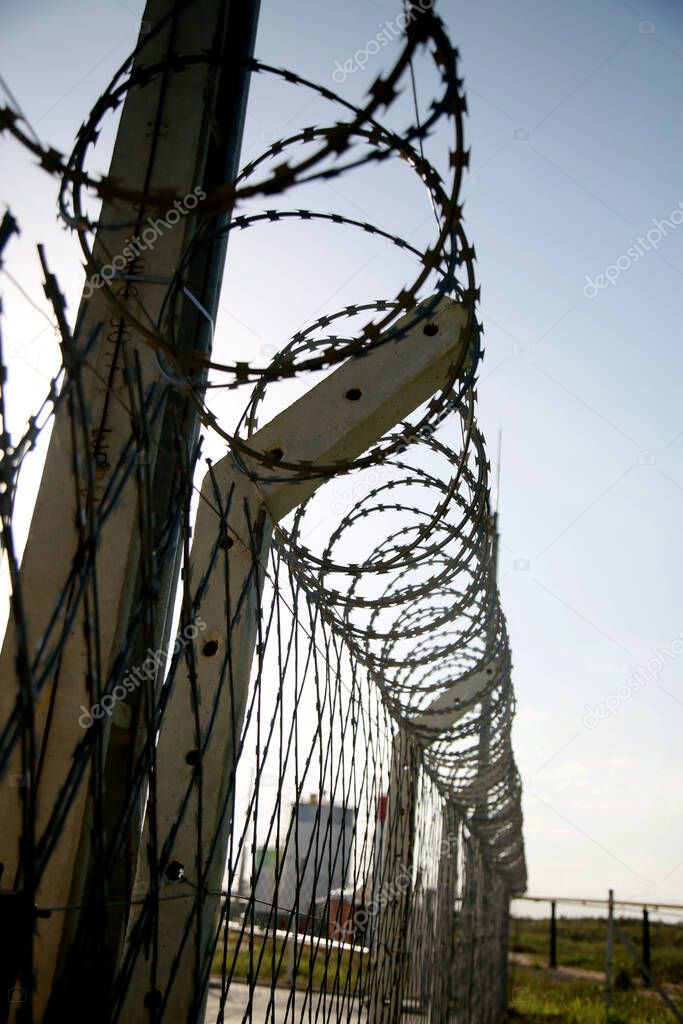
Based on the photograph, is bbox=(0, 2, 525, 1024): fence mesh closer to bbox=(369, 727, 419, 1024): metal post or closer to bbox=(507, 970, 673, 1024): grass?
bbox=(369, 727, 419, 1024): metal post

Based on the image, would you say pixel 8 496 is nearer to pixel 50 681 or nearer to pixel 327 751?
pixel 50 681

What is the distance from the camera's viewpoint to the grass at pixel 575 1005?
46.4 ft

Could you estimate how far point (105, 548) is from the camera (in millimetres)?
2307

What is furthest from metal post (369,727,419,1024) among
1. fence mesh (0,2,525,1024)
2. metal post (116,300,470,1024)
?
metal post (116,300,470,1024)

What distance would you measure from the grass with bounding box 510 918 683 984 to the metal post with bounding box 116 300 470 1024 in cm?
2207

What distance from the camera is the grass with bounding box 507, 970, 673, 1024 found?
46.4ft

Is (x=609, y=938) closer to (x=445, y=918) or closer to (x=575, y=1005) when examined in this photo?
(x=575, y=1005)

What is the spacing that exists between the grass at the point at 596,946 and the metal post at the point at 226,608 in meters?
22.1

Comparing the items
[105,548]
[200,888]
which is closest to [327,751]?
[200,888]

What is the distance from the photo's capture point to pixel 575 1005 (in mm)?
15719

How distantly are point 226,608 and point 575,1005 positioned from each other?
1641 centimetres

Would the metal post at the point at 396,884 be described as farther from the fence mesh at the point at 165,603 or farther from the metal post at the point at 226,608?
the metal post at the point at 226,608

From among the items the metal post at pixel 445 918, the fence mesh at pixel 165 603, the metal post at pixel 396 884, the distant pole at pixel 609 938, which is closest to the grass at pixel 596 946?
the distant pole at pixel 609 938

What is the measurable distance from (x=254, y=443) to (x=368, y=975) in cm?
291
